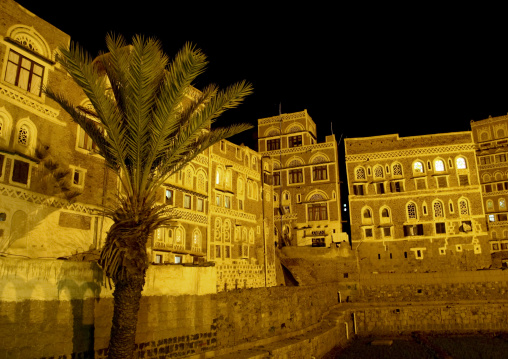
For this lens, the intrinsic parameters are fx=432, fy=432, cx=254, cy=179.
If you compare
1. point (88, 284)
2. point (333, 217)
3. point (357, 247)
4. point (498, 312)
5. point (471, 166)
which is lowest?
point (498, 312)

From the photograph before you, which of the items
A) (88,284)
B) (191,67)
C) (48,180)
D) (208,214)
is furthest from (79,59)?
(208,214)

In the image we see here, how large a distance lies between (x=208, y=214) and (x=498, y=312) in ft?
77.0

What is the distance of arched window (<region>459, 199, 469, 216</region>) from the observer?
42375 millimetres

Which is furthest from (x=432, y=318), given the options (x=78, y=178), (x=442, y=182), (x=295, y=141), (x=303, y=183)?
(x=78, y=178)

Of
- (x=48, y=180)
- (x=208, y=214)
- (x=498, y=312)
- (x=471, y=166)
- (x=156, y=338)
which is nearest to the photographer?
(x=156, y=338)

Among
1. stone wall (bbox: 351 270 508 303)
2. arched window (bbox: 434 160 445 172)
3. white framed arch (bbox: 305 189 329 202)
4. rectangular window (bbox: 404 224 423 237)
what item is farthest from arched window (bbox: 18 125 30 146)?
arched window (bbox: 434 160 445 172)

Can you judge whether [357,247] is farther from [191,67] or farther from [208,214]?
[191,67]

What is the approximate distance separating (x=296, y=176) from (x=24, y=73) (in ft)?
108

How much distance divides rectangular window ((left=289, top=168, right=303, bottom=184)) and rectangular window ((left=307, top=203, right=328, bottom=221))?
126 inches

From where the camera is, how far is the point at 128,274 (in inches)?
419

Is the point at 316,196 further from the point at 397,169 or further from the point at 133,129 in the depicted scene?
the point at 133,129

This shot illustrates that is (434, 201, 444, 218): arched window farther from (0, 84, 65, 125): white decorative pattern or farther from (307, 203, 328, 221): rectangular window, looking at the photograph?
(0, 84, 65, 125): white decorative pattern

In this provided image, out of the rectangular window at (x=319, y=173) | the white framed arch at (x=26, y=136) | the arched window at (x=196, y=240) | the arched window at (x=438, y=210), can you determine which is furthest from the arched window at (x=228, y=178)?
the arched window at (x=438, y=210)

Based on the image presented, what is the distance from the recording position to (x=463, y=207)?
4256cm
